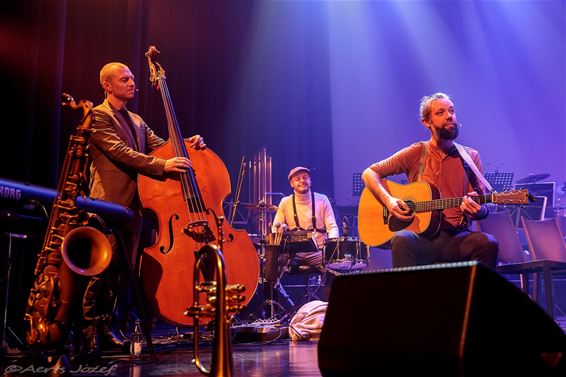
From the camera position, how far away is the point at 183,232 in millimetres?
3568

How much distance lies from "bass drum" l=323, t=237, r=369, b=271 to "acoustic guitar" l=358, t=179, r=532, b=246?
99.4 inches

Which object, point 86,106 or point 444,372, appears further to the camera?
point 86,106

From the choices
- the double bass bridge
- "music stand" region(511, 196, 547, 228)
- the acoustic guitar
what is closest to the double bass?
the double bass bridge

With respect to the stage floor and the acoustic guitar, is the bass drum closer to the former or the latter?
the acoustic guitar

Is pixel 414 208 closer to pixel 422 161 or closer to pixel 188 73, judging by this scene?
pixel 422 161

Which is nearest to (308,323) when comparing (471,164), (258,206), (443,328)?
(471,164)

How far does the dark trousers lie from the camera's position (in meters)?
3.46

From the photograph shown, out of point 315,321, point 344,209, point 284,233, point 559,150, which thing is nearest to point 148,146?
point 315,321

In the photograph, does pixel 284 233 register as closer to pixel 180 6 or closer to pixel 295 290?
pixel 295 290

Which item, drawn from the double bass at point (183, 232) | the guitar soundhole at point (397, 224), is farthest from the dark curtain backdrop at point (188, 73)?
the guitar soundhole at point (397, 224)

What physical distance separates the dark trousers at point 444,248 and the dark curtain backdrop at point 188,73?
3046 mm

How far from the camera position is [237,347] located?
4.25 metres

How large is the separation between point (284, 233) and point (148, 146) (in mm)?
2567

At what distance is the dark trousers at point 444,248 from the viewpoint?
136 inches
